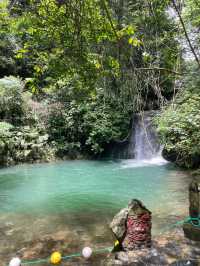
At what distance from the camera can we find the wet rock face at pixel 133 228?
3.21 meters

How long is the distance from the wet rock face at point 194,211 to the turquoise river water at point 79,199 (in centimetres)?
97

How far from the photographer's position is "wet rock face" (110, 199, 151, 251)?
3.21 m

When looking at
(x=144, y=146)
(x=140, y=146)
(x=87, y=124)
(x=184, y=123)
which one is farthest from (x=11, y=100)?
(x=184, y=123)

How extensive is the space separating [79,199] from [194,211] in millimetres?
3664

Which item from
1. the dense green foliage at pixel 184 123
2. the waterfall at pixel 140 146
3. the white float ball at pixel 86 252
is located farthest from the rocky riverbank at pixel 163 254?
the waterfall at pixel 140 146

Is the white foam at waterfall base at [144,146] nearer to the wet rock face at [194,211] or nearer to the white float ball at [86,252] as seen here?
the wet rock face at [194,211]

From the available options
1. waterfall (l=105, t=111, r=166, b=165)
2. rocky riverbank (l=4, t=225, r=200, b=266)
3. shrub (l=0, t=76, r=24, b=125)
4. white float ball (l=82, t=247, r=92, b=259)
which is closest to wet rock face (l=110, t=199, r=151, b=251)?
rocky riverbank (l=4, t=225, r=200, b=266)

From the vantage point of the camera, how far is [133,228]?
3.20 m

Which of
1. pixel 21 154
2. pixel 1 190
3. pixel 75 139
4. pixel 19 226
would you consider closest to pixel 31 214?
pixel 19 226

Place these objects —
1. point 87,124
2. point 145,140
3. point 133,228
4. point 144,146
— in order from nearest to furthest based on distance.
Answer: point 133,228 < point 145,140 < point 144,146 < point 87,124

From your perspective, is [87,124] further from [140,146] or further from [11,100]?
[11,100]

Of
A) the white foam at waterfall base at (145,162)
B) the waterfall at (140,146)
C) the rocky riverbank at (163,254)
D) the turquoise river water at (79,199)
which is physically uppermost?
the waterfall at (140,146)

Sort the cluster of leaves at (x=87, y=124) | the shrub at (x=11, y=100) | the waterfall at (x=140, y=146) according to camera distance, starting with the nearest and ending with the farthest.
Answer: the waterfall at (x=140, y=146) → the shrub at (x=11, y=100) → the cluster of leaves at (x=87, y=124)

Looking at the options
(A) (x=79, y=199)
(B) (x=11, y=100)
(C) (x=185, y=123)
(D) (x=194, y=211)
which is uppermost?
(B) (x=11, y=100)
